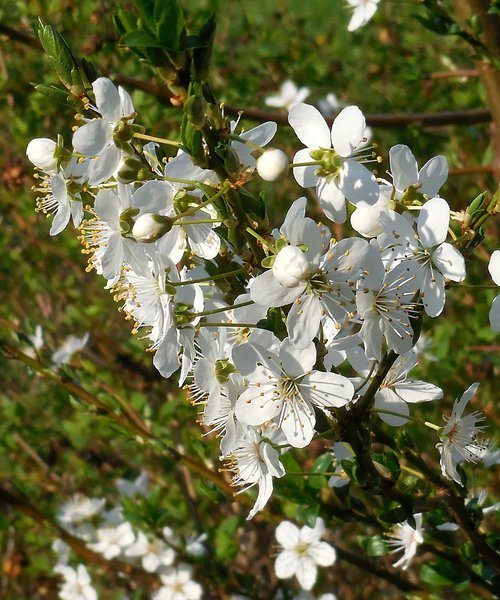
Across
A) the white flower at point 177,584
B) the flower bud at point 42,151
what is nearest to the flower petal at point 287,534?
the white flower at point 177,584

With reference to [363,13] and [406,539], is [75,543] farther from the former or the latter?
[363,13]

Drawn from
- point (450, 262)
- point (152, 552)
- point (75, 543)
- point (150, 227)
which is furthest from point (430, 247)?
point (75, 543)

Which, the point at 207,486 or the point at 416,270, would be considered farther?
the point at 207,486

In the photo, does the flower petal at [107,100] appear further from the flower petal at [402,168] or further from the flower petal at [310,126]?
the flower petal at [402,168]

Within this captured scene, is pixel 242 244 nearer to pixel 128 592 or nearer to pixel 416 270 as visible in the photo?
pixel 416 270

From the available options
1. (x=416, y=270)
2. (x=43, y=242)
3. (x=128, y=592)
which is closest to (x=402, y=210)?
(x=416, y=270)
